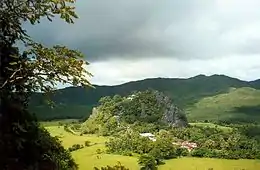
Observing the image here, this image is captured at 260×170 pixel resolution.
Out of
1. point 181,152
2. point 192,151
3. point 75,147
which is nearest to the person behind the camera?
point 181,152

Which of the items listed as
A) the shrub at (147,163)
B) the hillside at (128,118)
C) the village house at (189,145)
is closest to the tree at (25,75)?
the shrub at (147,163)

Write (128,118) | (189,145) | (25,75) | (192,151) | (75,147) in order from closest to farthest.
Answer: (25,75), (192,151), (75,147), (189,145), (128,118)

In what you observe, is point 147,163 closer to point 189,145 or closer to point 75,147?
point 75,147

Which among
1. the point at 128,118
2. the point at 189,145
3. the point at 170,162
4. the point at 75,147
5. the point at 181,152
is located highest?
the point at 128,118

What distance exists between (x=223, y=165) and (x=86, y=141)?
1884 inches

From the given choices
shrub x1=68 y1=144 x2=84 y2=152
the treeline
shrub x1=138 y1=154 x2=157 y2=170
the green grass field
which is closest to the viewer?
shrub x1=138 y1=154 x2=157 y2=170

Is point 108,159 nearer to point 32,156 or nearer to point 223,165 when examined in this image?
point 223,165

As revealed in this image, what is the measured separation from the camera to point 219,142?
154 metres

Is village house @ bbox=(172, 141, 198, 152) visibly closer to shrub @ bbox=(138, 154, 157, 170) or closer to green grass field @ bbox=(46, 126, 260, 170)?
green grass field @ bbox=(46, 126, 260, 170)

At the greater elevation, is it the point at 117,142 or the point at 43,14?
the point at 43,14

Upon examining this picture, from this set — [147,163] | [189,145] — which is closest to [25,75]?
[147,163]

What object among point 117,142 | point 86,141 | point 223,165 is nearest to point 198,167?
point 223,165

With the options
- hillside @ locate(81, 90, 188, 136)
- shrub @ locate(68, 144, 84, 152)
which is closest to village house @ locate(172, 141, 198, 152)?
hillside @ locate(81, 90, 188, 136)

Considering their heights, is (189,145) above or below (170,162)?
above
